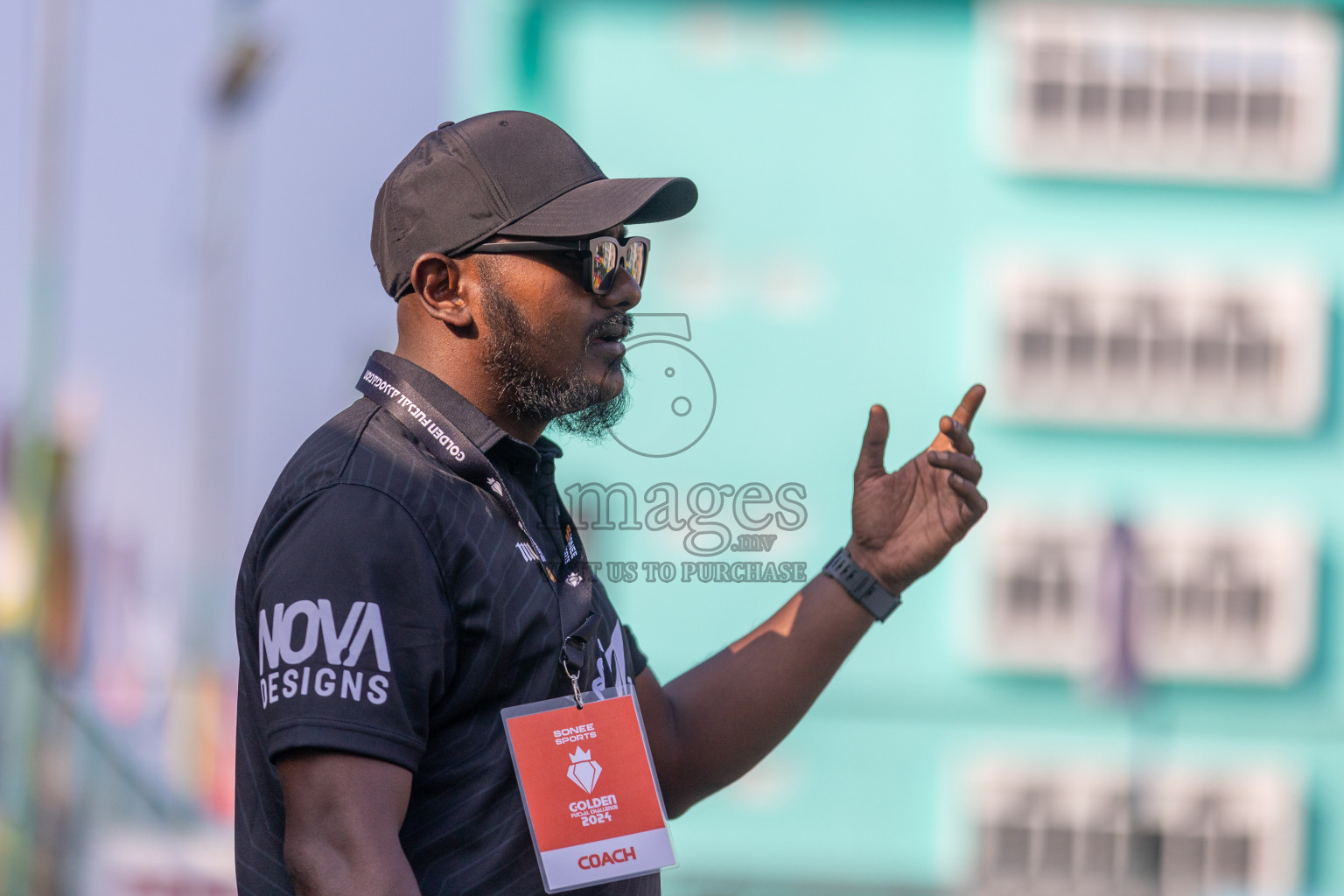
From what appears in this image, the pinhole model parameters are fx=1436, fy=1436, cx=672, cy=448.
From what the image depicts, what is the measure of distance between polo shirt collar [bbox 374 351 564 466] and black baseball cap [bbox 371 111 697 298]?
12cm

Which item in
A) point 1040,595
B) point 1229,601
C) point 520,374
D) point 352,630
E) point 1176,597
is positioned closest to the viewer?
point 352,630

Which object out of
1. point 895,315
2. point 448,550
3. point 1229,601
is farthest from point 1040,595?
point 448,550

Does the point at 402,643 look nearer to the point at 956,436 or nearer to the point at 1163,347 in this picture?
the point at 956,436

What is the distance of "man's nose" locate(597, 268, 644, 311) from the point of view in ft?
6.49

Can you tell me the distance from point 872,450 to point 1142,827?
41.7 feet

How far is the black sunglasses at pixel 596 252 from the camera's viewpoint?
189cm

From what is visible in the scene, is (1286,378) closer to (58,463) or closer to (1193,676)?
(1193,676)

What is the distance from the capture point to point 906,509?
227 centimetres

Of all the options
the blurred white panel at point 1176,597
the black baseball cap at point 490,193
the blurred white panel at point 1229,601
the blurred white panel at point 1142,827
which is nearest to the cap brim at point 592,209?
the black baseball cap at point 490,193

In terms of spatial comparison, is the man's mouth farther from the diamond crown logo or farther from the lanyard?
the diamond crown logo

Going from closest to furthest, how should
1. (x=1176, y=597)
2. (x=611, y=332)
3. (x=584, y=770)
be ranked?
(x=584, y=770)
(x=611, y=332)
(x=1176, y=597)

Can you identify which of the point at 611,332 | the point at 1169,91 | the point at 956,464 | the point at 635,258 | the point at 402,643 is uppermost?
the point at 1169,91

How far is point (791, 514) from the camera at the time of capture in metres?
2.92

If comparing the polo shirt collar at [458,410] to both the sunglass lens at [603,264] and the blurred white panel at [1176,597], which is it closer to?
the sunglass lens at [603,264]
